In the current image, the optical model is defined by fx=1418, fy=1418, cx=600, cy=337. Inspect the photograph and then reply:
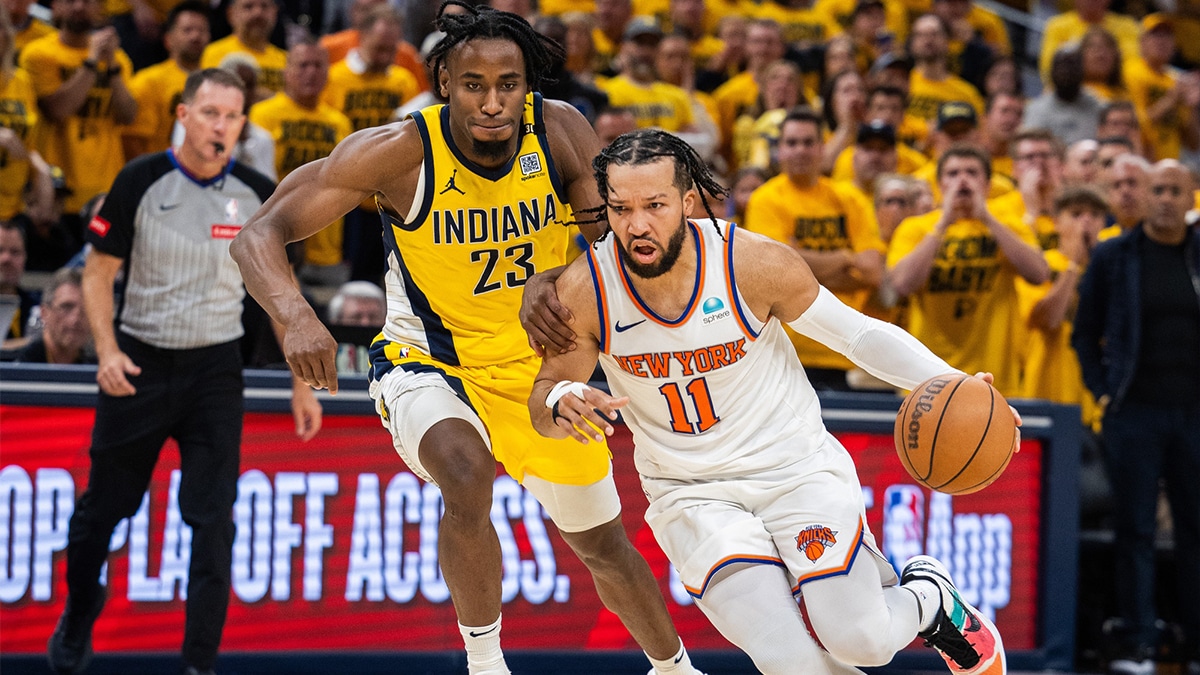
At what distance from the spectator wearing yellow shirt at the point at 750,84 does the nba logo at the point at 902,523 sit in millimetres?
4338

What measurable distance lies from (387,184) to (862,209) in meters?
4.40

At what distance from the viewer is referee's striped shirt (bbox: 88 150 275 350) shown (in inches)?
237

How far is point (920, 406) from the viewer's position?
4375 mm

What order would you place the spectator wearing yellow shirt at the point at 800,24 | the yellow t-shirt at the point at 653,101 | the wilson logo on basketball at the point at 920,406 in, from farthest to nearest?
1. the spectator wearing yellow shirt at the point at 800,24
2. the yellow t-shirt at the point at 653,101
3. the wilson logo on basketball at the point at 920,406

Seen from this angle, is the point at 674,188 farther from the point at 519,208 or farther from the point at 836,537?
the point at 836,537

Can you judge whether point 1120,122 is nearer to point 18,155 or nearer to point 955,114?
point 955,114

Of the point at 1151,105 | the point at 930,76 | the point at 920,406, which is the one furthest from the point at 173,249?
the point at 1151,105

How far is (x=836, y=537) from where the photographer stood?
431 cm

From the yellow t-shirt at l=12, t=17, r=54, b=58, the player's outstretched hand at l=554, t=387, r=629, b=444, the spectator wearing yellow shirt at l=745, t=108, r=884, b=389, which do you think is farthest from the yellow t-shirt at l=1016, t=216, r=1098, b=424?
the yellow t-shirt at l=12, t=17, r=54, b=58

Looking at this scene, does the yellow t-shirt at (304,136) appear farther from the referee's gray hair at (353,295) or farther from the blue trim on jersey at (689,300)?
the blue trim on jersey at (689,300)

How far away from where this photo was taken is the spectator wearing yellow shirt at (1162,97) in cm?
1210

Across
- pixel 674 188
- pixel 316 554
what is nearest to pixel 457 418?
pixel 674 188

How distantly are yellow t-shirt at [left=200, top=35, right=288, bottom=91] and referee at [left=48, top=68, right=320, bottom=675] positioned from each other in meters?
3.76

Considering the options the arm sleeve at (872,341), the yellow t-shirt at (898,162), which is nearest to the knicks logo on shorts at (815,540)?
the arm sleeve at (872,341)
